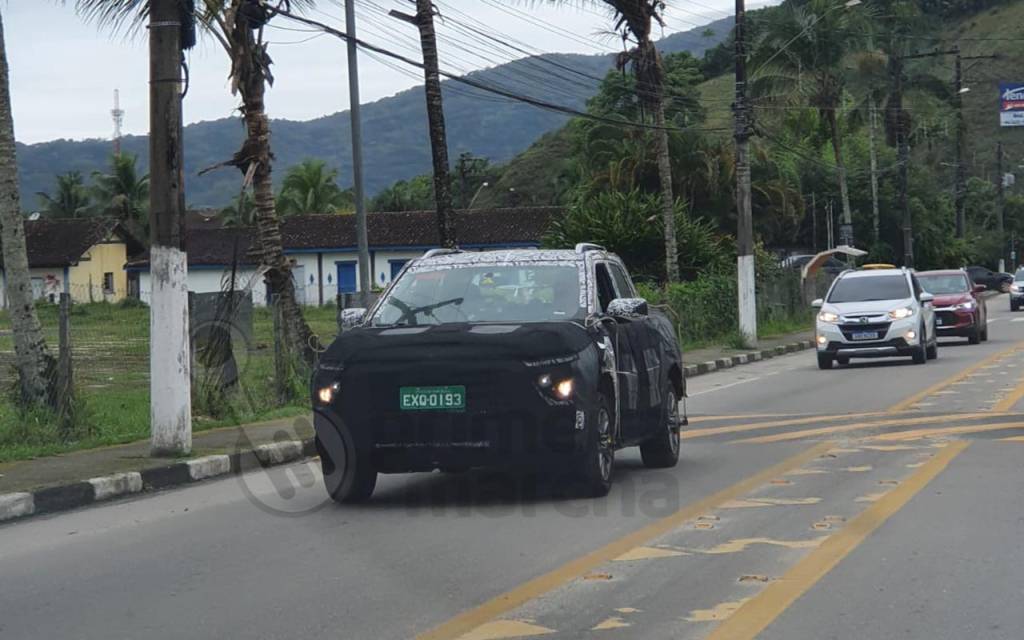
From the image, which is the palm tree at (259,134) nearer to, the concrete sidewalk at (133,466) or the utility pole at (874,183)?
the concrete sidewalk at (133,466)

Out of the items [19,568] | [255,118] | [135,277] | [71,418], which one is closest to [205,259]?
[135,277]

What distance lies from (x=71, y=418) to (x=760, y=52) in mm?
48883

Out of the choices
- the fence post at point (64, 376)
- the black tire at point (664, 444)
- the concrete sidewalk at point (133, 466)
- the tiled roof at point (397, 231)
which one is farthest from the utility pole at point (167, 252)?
the tiled roof at point (397, 231)

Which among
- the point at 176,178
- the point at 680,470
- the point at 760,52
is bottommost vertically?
the point at 680,470

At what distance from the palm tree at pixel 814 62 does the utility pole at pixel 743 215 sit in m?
24.0

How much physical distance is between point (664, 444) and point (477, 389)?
2937 millimetres

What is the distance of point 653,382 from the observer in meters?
12.1

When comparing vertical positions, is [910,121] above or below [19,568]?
above

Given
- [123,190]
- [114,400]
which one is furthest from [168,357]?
[123,190]

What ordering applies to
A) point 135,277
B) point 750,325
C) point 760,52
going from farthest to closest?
point 135,277 → point 760,52 → point 750,325

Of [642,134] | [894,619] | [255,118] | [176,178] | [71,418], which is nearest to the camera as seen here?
[894,619]

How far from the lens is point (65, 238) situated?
75688 mm

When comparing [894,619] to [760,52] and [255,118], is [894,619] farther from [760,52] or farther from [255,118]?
[760,52]

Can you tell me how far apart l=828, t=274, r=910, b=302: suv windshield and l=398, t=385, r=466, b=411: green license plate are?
18.0m
